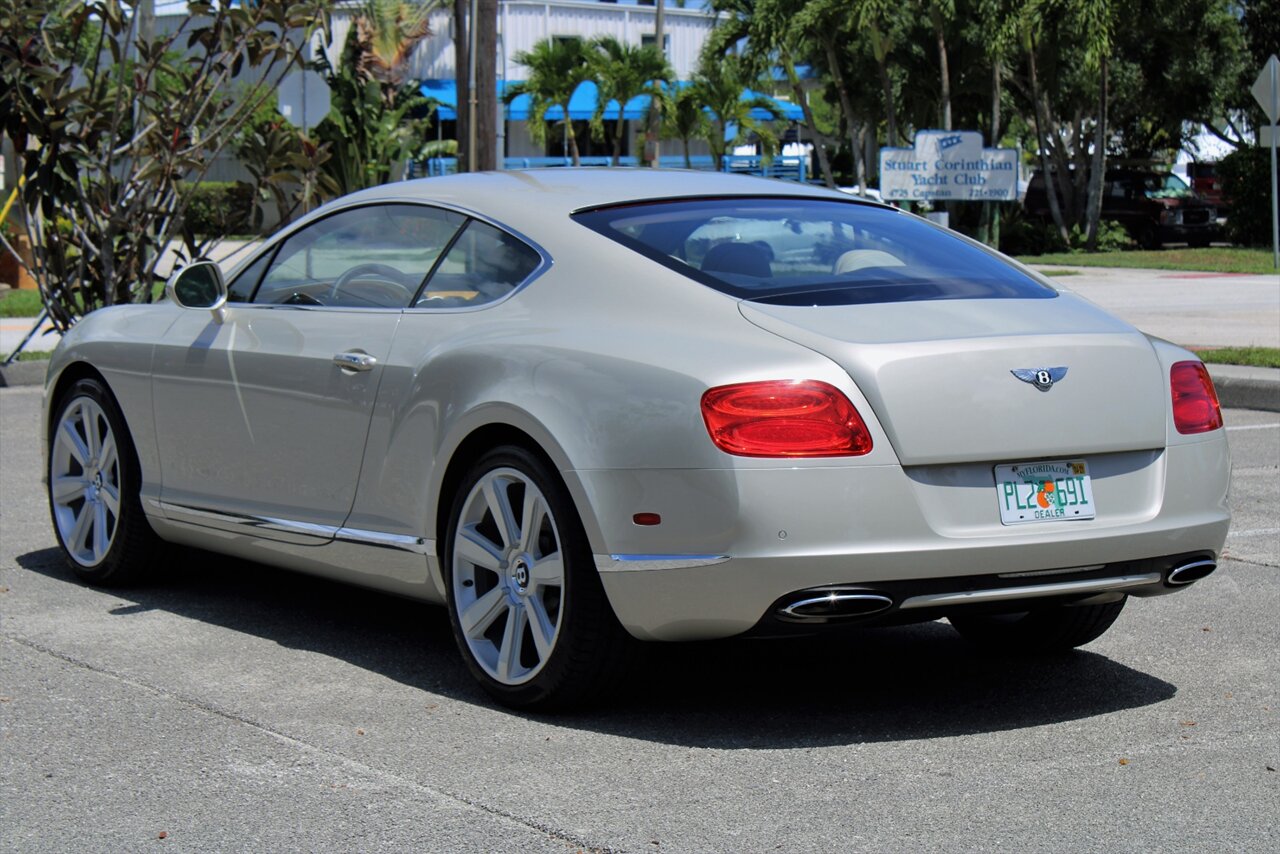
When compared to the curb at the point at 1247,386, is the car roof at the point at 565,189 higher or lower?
higher

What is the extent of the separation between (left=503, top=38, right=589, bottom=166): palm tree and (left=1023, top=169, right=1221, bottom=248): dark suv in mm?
16654

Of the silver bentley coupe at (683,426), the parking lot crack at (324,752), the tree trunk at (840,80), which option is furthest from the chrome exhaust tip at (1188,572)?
the tree trunk at (840,80)

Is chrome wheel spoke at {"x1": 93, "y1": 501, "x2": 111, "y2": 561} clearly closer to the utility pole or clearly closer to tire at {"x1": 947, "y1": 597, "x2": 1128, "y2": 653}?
tire at {"x1": 947, "y1": 597, "x2": 1128, "y2": 653}

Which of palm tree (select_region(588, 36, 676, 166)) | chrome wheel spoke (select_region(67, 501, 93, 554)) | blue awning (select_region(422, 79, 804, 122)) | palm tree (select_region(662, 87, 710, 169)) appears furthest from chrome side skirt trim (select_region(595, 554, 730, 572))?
blue awning (select_region(422, 79, 804, 122))

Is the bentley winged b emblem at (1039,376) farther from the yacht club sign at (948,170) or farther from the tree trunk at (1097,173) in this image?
the tree trunk at (1097,173)

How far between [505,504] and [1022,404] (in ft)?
4.68

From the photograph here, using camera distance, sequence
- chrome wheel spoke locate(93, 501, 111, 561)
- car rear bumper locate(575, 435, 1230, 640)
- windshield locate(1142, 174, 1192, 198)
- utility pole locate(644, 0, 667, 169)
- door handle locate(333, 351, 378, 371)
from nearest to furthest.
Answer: car rear bumper locate(575, 435, 1230, 640)
door handle locate(333, 351, 378, 371)
chrome wheel spoke locate(93, 501, 111, 561)
windshield locate(1142, 174, 1192, 198)
utility pole locate(644, 0, 667, 169)

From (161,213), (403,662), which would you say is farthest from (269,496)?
(161,213)

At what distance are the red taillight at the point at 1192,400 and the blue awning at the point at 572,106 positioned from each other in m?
50.0

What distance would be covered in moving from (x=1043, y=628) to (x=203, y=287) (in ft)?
9.97

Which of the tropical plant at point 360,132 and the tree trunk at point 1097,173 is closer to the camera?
the tree trunk at point 1097,173

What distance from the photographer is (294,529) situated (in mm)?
5871

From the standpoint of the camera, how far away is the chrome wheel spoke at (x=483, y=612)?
5078 mm

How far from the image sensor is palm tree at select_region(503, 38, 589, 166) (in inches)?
2088
